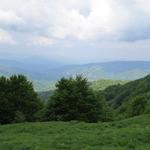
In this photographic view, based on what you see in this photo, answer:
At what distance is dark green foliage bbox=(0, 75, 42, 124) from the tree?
→ 8.22 m

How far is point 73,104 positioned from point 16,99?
13.3 m

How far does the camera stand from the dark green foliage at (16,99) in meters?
71.4

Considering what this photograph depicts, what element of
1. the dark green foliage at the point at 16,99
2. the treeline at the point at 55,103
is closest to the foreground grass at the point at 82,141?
the treeline at the point at 55,103

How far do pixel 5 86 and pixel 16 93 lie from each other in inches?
105

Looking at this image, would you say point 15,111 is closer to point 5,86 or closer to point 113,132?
point 5,86

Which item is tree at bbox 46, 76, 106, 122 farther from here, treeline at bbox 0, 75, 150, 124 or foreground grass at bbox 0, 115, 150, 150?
foreground grass at bbox 0, 115, 150, 150

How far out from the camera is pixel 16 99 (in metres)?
72.9

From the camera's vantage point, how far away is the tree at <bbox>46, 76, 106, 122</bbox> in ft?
207

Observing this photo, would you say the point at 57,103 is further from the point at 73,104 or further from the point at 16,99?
the point at 16,99

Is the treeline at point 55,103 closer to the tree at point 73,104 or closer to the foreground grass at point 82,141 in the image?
the tree at point 73,104

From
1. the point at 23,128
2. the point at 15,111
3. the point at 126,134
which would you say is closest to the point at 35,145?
the point at 126,134

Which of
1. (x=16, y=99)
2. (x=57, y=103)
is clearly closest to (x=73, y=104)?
(x=57, y=103)

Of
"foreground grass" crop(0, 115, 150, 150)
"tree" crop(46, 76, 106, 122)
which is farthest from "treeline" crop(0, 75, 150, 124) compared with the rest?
"foreground grass" crop(0, 115, 150, 150)

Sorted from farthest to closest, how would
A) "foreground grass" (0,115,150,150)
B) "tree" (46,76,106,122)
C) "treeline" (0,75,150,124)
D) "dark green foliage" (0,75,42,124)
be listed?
"dark green foliage" (0,75,42,124)
"treeline" (0,75,150,124)
"tree" (46,76,106,122)
"foreground grass" (0,115,150,150)
